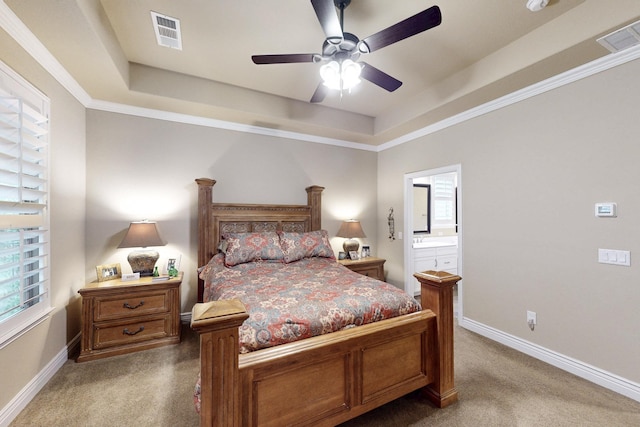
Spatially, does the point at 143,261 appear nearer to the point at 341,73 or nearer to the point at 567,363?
the point at 341,73

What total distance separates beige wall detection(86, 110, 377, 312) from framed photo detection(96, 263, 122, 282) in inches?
8.0

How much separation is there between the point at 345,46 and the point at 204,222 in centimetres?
255

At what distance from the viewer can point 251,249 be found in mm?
3035

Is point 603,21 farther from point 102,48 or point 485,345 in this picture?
point 102,48

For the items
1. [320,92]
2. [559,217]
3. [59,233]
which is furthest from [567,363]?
[59,233]

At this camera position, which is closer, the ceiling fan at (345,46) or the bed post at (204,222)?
the ceiling fan at (345,46)

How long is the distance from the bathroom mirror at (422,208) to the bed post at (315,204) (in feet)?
5.94

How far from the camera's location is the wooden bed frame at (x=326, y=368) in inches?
46.9

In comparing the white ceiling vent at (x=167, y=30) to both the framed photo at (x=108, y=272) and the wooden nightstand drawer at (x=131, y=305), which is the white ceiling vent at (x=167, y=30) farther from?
the wooden nightstand drawer at (x=131, y=305)

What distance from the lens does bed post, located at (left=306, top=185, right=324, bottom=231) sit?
159 inches

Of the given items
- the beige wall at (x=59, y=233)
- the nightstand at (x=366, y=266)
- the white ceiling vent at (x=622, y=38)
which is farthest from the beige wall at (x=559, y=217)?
the beige wall at (x=59, y=233)

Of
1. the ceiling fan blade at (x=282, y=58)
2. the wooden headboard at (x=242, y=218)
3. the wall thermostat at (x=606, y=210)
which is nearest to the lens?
the ceiling fan blade at (x=282, y=58)

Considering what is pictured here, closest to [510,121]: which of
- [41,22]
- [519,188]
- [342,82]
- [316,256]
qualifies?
[519,188]

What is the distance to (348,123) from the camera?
13.2 ft
